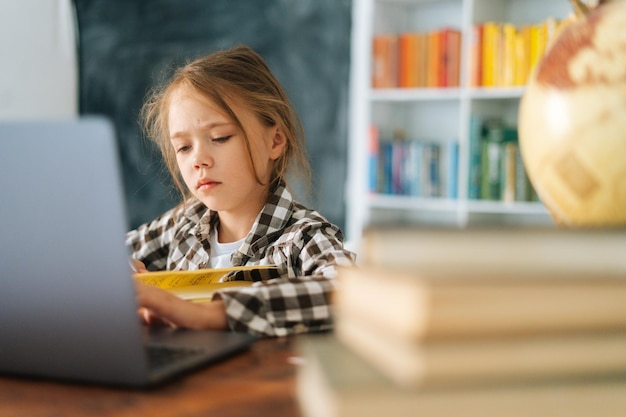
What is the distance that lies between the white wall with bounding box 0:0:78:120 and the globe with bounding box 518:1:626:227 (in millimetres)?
2605

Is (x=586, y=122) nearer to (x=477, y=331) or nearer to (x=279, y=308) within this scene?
(x=477, y=331)

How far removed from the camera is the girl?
1.33m

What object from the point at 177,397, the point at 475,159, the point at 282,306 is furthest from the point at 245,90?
the point at 475,159

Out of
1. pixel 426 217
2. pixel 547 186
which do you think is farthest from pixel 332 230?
pixel 426 217

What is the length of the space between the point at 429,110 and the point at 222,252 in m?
1.98

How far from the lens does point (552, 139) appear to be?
1.81 feet

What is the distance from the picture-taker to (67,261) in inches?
19.9

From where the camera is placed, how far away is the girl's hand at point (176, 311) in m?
0.74

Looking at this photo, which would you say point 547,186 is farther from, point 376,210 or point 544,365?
point 376,210

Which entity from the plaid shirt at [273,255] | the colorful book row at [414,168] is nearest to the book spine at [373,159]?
the colorful book row at [414,168]

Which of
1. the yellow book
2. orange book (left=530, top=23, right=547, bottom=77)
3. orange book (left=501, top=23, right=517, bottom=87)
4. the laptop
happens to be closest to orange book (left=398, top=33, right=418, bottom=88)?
orange book (left=501, top=23, right=517, bottom=87)

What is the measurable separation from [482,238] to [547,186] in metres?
0.21

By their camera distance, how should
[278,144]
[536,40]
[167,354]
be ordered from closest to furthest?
[167,354], [278,144], [536,40]

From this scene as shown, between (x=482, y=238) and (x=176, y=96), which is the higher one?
(x=176, y=96)
